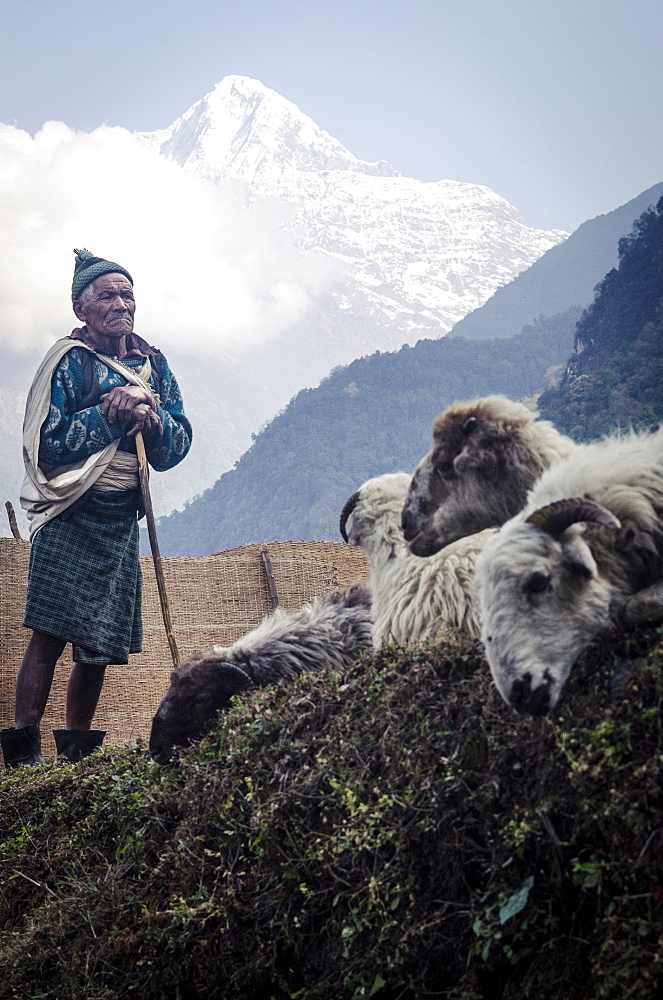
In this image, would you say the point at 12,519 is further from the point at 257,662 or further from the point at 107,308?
the point at 257,662

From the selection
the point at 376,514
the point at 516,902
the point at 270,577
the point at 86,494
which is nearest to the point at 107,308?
the point at 86,494

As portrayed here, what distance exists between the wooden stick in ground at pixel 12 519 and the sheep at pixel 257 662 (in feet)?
11.3

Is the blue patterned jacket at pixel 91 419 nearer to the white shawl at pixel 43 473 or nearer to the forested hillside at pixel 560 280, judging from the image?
the white shawl at pixel 43 473

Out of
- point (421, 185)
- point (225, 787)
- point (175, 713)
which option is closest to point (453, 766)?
point (225, 787)

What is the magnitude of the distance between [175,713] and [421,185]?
27.3 metres

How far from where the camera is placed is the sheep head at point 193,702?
176 inches

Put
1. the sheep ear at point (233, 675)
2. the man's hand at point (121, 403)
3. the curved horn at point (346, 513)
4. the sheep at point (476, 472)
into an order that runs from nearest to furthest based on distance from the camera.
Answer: the sheep at point (476, 472) < the sheep ear at point (233, 675) < the curved horn at point (346, 513) < the man's hand at point (121, 403)

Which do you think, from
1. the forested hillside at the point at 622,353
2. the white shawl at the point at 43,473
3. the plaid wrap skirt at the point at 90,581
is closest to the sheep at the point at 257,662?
the plaid wrap skirt at the point at 90,581

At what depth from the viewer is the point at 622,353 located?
37.8 ft

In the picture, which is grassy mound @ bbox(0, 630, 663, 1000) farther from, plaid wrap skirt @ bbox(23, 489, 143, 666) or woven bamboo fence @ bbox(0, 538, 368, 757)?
woven bamboo fence @ bbox(0, 538, 368, 757)

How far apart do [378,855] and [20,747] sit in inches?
135

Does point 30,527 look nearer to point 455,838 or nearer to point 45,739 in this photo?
point 45,739

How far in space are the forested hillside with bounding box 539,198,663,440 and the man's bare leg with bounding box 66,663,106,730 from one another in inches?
191

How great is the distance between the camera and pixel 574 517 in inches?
110
